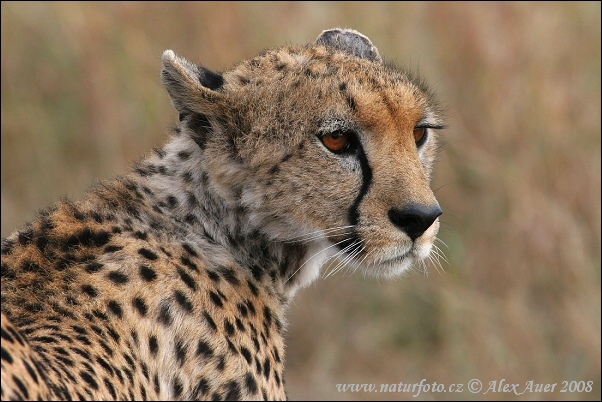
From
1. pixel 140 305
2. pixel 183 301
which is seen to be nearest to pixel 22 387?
pixel 140 305

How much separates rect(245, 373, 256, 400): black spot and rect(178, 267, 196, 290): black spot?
10.3 inches

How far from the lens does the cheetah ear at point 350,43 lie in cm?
338

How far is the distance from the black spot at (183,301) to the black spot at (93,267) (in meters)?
0.20

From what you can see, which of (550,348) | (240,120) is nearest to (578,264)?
(550,348)

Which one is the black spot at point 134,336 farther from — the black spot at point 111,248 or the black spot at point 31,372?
the black spot at point 31,372

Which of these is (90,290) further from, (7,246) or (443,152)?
(443,152)

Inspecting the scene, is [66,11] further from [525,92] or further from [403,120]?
[403,120]

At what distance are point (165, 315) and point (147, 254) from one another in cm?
18

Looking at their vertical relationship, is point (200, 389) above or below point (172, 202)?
below

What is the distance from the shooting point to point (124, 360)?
2.51 m

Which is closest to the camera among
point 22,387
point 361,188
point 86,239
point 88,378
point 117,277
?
point 22,387

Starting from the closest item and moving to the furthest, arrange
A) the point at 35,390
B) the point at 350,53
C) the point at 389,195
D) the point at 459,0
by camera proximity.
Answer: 1. the point at 35,390
2. the point at 389,195
3. the point at 350,53
4. the point at 459,0

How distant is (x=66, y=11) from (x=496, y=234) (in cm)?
252

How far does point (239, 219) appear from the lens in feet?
9.73
